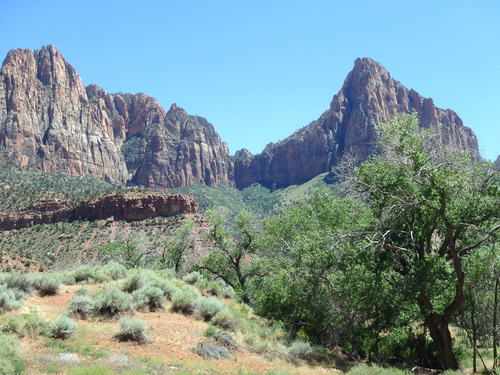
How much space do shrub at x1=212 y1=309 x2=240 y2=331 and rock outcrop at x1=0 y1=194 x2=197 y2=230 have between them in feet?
264

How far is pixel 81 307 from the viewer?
36.3 ft

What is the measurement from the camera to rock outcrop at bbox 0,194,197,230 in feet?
261

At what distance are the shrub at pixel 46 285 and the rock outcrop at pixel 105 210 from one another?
77389 mm

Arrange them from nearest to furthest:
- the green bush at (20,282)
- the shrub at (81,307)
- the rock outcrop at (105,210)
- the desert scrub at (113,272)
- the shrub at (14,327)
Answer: the shrub at (14,327), the shrub at (81,307), the green bush at (20,282), the desert scrub at (113,272), the rock outcrop at (105,210)

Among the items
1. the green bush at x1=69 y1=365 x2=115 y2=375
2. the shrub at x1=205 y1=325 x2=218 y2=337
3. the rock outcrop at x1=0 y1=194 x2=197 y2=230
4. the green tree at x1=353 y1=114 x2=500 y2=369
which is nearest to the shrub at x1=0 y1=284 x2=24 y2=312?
the green bush at x1=69 y1=365 x2=115 y2=375

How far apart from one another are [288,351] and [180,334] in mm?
3556

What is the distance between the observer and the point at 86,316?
11.0 m

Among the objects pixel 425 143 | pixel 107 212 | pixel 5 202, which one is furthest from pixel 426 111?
pixel 425 143

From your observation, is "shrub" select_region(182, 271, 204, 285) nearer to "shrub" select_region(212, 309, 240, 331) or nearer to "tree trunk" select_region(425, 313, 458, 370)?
"shrub" select_region(212, 309, 240, 331)

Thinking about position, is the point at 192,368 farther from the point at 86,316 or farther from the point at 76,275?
the point at 76,275

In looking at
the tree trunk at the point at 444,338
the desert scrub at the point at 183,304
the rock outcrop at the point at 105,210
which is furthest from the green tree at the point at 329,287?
the rock outcrop at the point at 105,210

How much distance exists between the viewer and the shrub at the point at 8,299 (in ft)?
32.7

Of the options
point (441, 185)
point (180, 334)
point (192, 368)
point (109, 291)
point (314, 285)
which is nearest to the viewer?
point (192, 368)

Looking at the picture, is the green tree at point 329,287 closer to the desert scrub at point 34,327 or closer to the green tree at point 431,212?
the green tree at point 431,212
